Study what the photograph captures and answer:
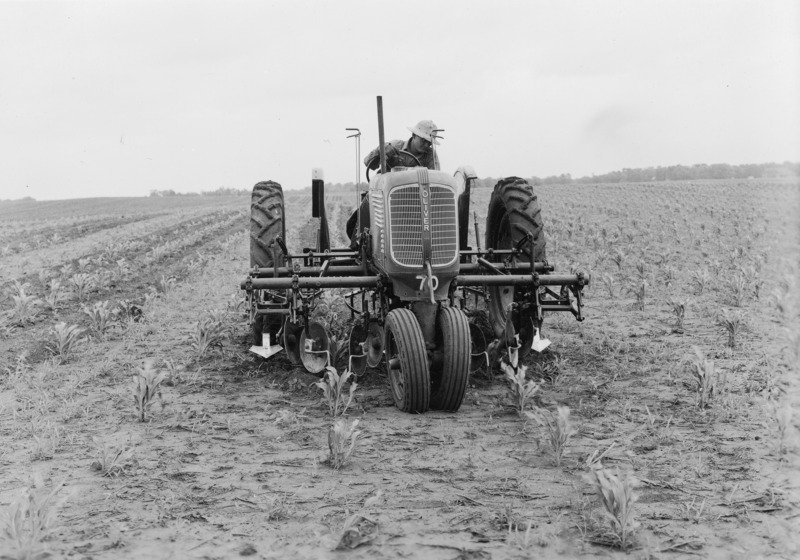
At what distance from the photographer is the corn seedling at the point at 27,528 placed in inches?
122

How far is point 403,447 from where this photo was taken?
4578 millimetres

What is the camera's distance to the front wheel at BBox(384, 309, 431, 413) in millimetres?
5039

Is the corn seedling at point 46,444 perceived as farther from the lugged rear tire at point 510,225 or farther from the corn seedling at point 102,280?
the corn seedling at point 102,280

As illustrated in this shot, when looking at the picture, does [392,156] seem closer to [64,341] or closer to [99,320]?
[64,341]

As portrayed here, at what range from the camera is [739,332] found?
7703 millimetres

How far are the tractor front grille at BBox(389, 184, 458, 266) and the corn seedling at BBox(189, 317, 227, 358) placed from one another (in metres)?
2.47

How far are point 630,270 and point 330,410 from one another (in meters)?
8.93

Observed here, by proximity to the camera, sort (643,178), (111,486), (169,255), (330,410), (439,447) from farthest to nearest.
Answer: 1. (643,178)
2. (169,255)
3. (330,410)
4. (439,447)
5. (111,486)

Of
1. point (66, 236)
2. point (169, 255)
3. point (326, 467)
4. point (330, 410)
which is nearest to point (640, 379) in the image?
point (330, 410)

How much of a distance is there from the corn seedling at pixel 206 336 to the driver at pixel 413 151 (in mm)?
2338

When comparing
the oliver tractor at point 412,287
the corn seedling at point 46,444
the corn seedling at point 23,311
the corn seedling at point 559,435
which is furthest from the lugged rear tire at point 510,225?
the corn seedling at point 23,311

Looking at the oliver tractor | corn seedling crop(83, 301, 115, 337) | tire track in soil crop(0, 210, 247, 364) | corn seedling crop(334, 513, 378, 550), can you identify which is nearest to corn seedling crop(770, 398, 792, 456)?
the oliver tractor

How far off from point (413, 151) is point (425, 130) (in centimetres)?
28

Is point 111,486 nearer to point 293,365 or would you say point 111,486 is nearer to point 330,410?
point 330,410
